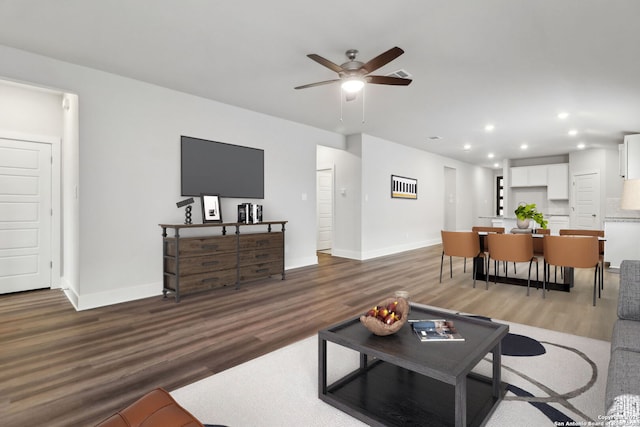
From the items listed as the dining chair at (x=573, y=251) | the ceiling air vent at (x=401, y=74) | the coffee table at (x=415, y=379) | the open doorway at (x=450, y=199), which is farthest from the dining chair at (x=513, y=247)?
the open doorway at (x=450, y=199)

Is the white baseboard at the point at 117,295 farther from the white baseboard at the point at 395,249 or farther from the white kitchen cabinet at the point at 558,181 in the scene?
the white kitchen cabinet at the point at 558,181

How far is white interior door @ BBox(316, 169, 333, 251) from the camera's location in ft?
27.5

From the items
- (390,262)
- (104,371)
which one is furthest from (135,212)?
(390,262)

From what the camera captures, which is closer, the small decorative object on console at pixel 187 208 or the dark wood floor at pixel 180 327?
the dark wood floor at pixel 180 327

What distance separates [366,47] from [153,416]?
3.30m

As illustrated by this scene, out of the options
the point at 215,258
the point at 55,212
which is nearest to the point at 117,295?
the point at 215,258

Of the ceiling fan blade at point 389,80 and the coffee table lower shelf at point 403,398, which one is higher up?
the ceiling fan blade at point 389,80

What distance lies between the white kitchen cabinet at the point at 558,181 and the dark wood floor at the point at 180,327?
5.03 m

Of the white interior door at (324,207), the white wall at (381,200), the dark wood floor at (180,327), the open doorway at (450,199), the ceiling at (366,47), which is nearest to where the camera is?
the dark wood floor at (180,327)

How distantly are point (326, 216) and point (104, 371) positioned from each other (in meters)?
6.60

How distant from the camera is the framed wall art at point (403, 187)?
7990 mm

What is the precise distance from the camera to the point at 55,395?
201 cm

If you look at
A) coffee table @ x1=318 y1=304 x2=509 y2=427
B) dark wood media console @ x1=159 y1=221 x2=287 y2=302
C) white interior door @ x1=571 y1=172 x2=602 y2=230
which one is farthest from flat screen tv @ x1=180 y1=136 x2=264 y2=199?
white interior door @ x1=571 y1=172 x2=602 y2=230

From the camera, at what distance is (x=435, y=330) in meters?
1.94
